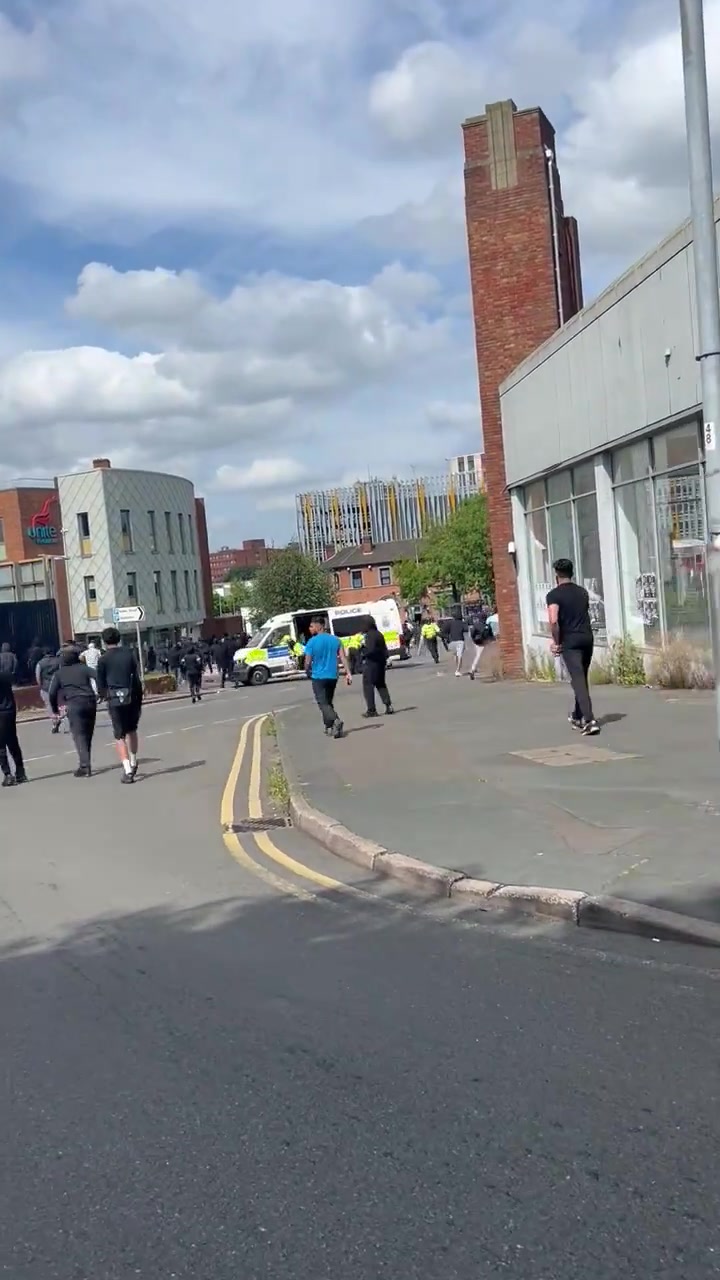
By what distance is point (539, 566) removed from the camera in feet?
73.1

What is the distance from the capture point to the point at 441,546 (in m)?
88.4

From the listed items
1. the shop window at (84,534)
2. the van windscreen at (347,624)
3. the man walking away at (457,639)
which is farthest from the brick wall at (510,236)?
the shop window at (84,534)

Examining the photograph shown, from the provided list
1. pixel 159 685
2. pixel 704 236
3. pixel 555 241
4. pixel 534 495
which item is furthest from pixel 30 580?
pixel 704 236

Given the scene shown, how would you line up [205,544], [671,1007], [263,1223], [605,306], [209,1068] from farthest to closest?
1. [205,544]
2. [605,306]
3. [671,1007]
4. [209,1068]
5. [263,1223]

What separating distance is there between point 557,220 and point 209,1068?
68.2 feet

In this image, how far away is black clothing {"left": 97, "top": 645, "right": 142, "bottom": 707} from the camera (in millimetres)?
13703

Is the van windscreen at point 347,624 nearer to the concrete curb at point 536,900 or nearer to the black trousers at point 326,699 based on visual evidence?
the black trousers at point 326,699

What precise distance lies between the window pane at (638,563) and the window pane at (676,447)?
607 millimetres

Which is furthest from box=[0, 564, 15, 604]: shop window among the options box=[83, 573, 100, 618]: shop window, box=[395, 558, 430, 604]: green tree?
box=[395, 558, 430, 604]: green tree

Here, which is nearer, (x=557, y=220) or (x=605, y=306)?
(x=605, y=306)

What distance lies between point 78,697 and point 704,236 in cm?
1004

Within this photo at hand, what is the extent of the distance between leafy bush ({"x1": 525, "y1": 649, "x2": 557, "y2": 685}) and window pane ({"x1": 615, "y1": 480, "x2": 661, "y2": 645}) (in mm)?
3363

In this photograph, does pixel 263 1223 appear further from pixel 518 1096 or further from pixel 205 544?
pixel 205 544

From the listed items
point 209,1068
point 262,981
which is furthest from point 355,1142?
point 262,981
